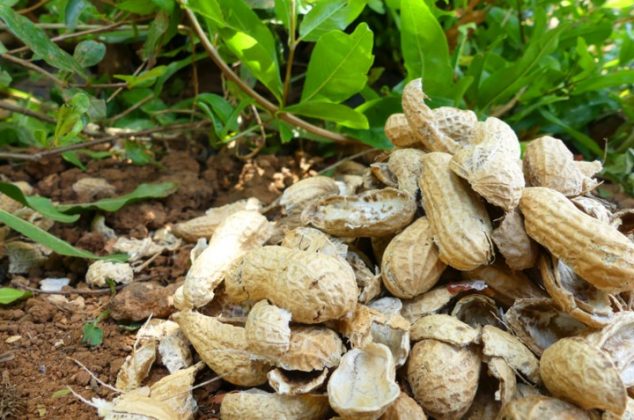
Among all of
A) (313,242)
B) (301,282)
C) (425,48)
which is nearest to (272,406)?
(301,282)

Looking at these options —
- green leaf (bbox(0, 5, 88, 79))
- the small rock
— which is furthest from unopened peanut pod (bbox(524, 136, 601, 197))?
green leaf (bbox(0, 5, 88, 79))

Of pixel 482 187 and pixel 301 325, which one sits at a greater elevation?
pixel 482 187

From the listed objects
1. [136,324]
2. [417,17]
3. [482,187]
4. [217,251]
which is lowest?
[136,324]

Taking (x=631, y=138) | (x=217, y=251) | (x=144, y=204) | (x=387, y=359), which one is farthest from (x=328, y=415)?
(x=631, y=138)

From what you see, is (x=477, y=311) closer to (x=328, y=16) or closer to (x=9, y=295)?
(x=328, y=16)

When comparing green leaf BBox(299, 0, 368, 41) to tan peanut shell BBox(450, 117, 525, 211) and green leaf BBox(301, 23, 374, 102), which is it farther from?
tan peanut shell BBox(450, 117, 525, 211)

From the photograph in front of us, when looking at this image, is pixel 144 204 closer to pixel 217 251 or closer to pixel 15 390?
pixel 217 251

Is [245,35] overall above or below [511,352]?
above
